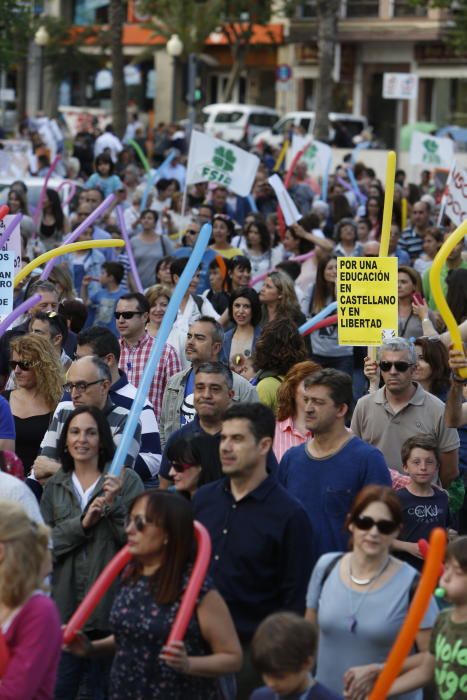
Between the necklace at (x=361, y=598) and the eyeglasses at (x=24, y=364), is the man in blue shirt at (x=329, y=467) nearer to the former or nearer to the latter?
the necklace at (x=361, y=598)

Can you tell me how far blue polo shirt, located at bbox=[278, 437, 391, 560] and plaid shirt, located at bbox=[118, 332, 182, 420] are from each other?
8.21ft

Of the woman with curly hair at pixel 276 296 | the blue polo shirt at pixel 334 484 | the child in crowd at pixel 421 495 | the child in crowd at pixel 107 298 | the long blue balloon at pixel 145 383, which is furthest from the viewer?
the child in crowd at pixel 107 298

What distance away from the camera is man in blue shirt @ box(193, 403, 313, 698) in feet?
18.6

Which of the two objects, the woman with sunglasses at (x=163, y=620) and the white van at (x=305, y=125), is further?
the white van at (x=305, y=125)

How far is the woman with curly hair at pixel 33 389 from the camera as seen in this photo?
7676mm

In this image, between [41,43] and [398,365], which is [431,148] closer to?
[398,365]

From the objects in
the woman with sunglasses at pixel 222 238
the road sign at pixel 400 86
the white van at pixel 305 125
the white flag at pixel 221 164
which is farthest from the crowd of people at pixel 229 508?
the white van at pixel 305 125

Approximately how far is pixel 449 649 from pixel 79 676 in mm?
1790

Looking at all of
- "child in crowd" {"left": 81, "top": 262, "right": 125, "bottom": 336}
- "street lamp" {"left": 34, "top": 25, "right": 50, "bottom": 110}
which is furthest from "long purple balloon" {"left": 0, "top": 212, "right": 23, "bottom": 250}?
"street lamp" {"left": 34, "top": 25, "right": 50, "bottom": 110}

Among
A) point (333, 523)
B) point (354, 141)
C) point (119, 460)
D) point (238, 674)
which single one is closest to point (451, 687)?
point (238, 674)

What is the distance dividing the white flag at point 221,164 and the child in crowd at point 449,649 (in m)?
10.9

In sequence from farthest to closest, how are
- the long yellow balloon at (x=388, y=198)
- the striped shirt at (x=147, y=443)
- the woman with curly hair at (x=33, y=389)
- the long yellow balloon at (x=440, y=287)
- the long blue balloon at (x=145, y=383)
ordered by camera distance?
the long yellow balloon at (x=388, y=198) < the woman with curly hair at (x=33, y=389) < the striped shirt at (x=147, y=443) < the long yellow balloon at (x=440, y=287) < the long blue balloon at (x=145, y=383)

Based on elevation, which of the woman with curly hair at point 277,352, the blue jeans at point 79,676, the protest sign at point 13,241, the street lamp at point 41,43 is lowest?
the blue jeans at point 79,676

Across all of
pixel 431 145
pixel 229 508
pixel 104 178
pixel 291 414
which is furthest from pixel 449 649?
pixel 431 145
